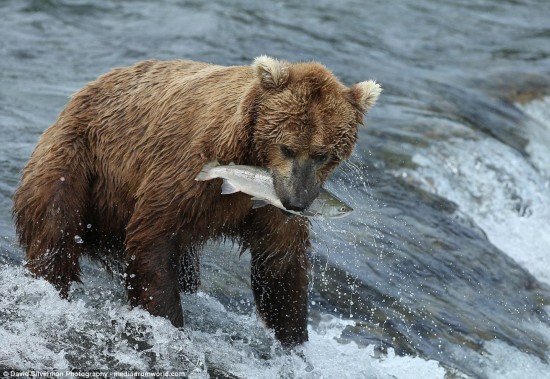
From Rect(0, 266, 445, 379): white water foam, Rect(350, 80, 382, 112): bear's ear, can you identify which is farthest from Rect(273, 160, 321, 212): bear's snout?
Rect(0, 266, 445, 379): white water foam

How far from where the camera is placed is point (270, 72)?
5465mm

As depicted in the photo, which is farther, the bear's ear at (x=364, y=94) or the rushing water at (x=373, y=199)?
the rushing water at (x=373, y=199)

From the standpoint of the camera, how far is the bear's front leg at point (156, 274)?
233 inches

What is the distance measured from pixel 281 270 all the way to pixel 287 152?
1106 millimetres

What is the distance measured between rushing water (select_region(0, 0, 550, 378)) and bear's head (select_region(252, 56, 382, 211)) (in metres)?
1.27

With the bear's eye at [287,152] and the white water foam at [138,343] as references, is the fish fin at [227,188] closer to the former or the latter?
the bear's eye at [287,152]

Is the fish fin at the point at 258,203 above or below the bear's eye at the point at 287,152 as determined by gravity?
below

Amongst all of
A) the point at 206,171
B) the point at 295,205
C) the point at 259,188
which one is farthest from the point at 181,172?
the point at 295,205

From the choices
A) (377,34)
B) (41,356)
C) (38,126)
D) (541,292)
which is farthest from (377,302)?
(377,34)

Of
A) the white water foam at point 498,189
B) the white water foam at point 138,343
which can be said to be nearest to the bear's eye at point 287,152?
the white water foam at point 138,343

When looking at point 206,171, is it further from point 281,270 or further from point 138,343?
point 138,343

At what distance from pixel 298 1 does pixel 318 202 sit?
10.6m

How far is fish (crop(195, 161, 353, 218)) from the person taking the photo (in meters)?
5.46

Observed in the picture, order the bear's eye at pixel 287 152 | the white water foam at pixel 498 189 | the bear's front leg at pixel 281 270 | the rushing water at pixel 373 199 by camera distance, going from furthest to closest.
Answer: the white water foam at pixel 498 189, the rushing water at pixel 373 199, the bear's front leg at pixel 281 270, the bear's eye at pixel 287 152
